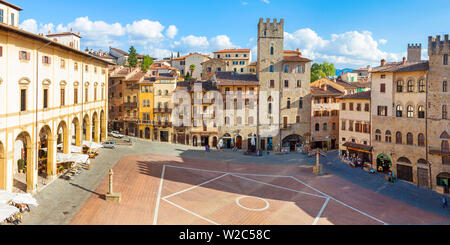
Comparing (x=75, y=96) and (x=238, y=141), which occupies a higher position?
(x=75, y=96)

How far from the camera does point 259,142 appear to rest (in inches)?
2213

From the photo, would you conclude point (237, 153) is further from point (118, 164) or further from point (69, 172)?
point (69, 172)

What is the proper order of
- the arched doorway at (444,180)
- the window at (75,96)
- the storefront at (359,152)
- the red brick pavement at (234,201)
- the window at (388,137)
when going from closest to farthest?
the red brick pavement at (234,201) < the arched doorway at (444,180) < the window at (75,96) < the window at (388,137) < the storefront at (359,152)

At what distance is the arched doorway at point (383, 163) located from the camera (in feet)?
141

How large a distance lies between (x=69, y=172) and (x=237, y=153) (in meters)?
28.6

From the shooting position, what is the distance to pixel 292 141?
57.6 m

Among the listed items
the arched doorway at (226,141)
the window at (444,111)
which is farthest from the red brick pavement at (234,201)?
the arched doorway at (226,141)

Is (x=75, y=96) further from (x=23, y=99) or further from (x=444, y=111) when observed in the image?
(x=444, y=111)

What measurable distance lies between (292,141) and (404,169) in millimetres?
21227

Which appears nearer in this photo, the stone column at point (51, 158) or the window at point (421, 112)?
the stone column at point (51, 158)

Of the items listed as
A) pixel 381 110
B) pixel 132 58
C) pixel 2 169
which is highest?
pixel 132 58

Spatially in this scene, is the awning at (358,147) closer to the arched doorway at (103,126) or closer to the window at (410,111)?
the window at (410,111)

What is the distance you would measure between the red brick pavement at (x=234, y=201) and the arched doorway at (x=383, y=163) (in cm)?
1023

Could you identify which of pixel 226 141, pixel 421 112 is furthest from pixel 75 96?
pixel 421 112
